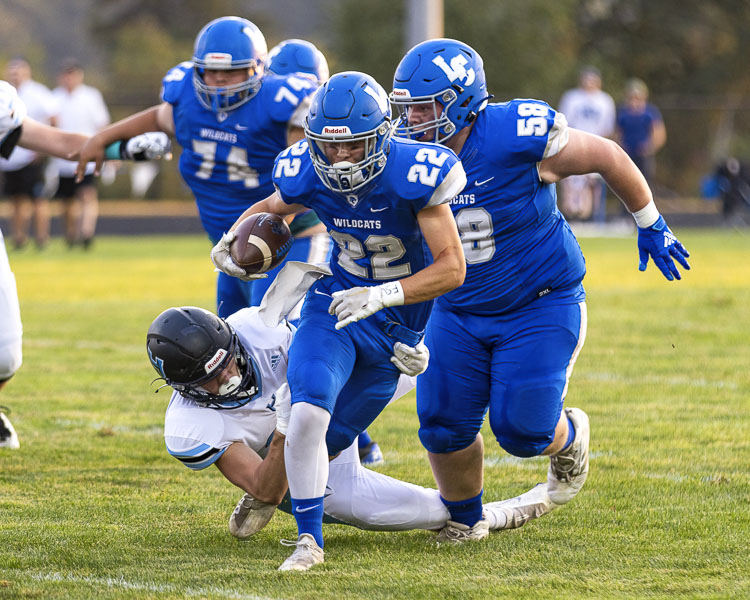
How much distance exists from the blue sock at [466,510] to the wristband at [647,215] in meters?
1.11

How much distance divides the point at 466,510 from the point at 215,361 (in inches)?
37.6

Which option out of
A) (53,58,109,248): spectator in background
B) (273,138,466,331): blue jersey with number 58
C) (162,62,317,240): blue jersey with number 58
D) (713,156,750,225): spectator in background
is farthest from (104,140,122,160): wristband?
(713,156,750,225): spectator in background

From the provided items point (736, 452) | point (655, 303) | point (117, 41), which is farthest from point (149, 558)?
point (117, 41)

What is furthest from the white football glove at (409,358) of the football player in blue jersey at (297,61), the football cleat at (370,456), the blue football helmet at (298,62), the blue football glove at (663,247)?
the blue football helmet at (298,62)

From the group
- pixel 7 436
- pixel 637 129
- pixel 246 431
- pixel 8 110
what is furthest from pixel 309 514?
pixel 637 129

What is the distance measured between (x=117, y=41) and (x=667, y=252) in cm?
4146

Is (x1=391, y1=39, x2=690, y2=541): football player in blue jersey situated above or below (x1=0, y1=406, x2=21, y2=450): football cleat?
above

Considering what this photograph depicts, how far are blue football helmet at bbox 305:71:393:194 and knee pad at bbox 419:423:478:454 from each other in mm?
898

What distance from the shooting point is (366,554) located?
12.6ft

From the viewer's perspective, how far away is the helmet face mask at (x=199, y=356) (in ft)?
12.8

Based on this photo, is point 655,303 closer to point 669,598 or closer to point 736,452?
point 736,452

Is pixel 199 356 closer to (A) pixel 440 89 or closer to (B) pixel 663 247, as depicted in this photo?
(A) pixel 440 89

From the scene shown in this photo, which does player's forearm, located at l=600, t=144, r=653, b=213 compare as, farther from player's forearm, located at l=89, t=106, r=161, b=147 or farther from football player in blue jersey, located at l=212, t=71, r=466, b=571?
player's forearm, located at l=89, t=106, r=161, b=147

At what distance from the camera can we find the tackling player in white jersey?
12.7 ft
